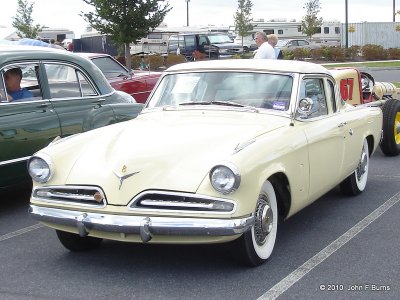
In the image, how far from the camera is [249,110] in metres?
5.07

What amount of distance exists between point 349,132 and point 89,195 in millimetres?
2830

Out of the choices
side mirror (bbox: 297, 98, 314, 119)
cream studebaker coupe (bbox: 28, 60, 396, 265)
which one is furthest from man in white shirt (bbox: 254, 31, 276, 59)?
side mirror (bbox: 297, 98, 314, 119)

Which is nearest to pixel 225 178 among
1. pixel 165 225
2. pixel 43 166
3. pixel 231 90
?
pixel 165 225

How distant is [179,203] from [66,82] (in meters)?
3.33

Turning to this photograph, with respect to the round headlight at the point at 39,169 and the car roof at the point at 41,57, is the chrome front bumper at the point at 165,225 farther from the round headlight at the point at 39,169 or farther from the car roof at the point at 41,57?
the car roof at the point at 41,57

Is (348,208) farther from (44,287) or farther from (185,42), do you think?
(185,42)

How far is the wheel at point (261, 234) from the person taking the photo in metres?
4.11

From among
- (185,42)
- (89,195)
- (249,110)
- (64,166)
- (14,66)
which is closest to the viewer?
(89,195)

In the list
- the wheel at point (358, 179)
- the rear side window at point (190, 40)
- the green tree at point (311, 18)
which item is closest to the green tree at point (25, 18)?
the rear side window at point (190, 40)

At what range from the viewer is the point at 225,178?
3908mm

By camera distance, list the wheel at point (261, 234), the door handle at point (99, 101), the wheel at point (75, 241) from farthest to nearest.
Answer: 1. the door handle at point (99, 101)
2. the wheel at point (75, 241)
3. the wheel at point (261, 234)

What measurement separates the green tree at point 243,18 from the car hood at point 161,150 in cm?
4242

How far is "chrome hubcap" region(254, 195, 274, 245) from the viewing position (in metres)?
4.24

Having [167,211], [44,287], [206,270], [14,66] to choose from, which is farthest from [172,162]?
[14,66]
